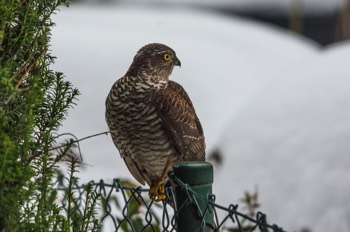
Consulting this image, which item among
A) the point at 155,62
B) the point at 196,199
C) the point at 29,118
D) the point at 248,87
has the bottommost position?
the point at 196,199

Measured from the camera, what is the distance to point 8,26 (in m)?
2.28

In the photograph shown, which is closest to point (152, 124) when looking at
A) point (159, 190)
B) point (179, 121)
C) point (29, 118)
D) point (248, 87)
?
point (179, 121)

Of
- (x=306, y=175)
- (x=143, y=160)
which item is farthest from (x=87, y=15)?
(x=143, y=160)

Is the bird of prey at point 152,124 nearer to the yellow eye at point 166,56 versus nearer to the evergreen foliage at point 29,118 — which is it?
the yellow eye at point 166,56

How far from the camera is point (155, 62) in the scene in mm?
3867

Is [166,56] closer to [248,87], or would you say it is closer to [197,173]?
[197,173]

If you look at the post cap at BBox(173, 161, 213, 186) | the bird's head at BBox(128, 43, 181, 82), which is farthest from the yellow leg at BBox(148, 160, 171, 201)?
the post cap at BBox(173, 161, 213, 186)

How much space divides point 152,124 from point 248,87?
17.0 ft

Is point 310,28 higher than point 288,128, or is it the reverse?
point 310,28

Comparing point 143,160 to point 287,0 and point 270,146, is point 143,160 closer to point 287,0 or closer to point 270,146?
point 270,146

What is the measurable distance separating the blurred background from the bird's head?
1.49 m

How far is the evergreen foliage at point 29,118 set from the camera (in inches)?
84.0

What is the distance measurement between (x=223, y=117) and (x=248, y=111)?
1877 mm

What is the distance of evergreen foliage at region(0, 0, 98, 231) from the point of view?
213cm
